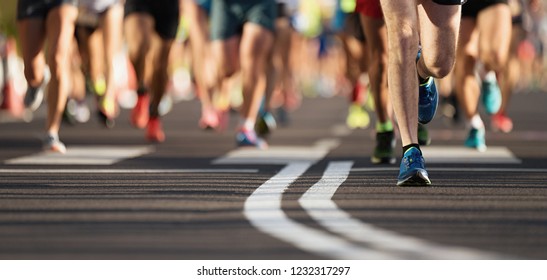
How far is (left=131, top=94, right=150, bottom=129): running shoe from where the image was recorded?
54.2 ft

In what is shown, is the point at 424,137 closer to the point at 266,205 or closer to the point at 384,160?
the point at 384,160

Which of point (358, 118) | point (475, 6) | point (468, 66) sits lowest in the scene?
point (358, 118)

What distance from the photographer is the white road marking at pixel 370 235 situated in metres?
5.90

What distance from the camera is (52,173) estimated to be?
10.2 metres

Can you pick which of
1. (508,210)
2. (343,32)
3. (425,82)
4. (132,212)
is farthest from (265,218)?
(343,32)

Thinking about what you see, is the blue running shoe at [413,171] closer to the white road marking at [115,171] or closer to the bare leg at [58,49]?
the white road marking at [115,171]

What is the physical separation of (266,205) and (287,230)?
1114 mm

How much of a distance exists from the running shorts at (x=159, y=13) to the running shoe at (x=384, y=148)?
182 inches

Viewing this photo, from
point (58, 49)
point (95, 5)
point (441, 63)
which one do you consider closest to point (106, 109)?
point (95, 5)

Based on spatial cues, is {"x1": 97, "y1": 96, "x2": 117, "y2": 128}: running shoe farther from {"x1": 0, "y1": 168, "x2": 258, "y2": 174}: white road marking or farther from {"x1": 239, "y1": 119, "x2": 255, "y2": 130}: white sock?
{"x1": 0, "y1": 168, "x2": 258, "y2": 174}: white road marking

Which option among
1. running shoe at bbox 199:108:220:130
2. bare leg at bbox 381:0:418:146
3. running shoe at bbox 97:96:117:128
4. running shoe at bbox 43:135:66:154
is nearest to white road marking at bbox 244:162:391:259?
bare leg at bbox 381:0:418:146

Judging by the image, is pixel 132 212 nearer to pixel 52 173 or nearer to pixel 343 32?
pixel 52 173

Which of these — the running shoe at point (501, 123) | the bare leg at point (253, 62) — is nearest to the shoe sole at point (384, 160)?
the bare leg at point (253, 62)

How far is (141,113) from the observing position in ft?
54.6
